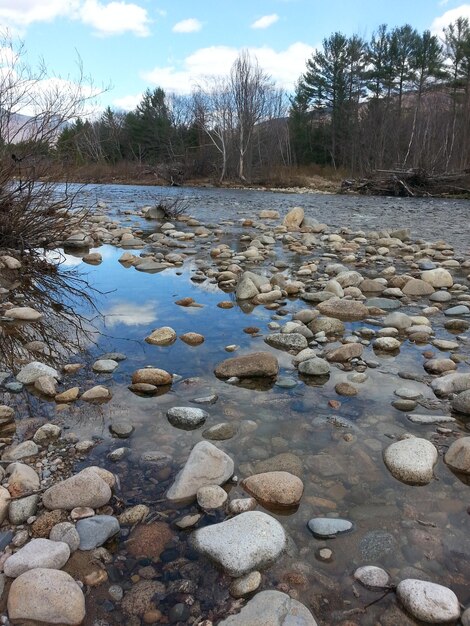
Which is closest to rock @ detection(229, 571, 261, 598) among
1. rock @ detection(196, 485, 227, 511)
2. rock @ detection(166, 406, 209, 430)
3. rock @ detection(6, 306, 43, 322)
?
rock @ detection(196, 485, 227, 511)

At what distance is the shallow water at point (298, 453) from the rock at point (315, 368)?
0.20 feet

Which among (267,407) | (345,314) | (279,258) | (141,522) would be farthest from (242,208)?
(141,522)

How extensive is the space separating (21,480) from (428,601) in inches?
55.3

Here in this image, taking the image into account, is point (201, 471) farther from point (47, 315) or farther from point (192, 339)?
point (47, 315)

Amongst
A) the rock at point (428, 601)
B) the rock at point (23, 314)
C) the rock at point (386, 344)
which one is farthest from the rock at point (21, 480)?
the rock at point (386, 344)

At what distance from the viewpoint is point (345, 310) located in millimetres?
3918

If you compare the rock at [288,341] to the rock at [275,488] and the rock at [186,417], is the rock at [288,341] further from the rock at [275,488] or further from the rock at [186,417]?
the rock at [275,488]

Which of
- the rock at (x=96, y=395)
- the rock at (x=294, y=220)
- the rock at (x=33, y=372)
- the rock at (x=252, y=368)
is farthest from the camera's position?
the rock at (x=294, y=220)

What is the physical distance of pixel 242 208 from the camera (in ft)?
45.7

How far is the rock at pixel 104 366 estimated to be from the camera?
2.82m

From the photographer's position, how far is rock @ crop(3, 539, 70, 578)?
1362mm

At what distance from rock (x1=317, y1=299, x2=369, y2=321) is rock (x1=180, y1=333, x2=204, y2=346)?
1.19 m

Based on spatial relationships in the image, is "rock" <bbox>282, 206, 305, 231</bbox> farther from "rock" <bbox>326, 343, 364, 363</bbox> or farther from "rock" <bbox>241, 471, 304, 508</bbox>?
"rock" <bbox>241, 471, 304, 508</bbox>

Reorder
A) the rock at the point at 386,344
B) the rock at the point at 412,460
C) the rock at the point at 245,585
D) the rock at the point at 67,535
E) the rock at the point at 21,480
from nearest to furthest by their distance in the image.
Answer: the rock at the point at 245,585 → the rock at the point at 67,535 → the rock at the point at 21,480 → the rock at the point at 412,460 → the rock at the point at 386,344
